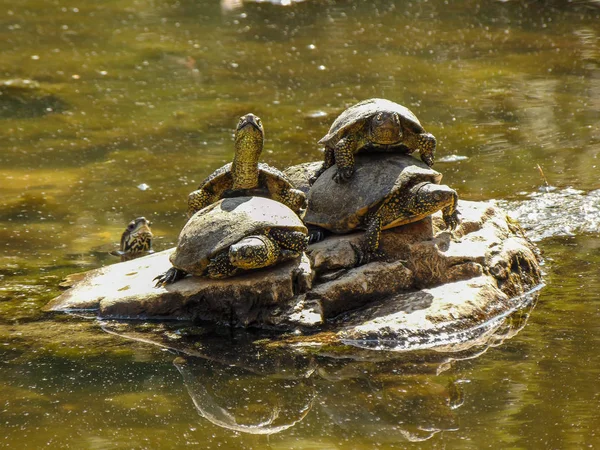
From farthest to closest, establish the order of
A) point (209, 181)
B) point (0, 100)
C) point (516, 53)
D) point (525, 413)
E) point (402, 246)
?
point (516, 53), point (0, 100), point (209, 181), point (402, 246), point (525, 413)

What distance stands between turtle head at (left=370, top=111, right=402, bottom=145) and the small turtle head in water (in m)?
2.55

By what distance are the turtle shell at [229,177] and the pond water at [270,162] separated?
1300 mm

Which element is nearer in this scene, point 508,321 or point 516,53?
point 508,321

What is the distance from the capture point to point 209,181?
6465 mm

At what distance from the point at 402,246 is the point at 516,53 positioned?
28.8 feet

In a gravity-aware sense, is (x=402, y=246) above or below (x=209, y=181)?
below

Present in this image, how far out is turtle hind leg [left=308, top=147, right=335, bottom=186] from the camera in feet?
21.3

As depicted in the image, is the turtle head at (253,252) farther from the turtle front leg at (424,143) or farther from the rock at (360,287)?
the turtle front leg at (424,143)

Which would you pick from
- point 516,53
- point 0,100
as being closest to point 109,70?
point 0,100

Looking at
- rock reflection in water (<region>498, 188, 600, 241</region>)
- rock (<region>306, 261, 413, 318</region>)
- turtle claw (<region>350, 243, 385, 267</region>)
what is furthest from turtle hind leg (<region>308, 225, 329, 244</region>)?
rock reflection in water (<region>498, 188, 600, 241</region>)

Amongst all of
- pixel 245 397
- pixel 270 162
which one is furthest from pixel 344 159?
pixel 270 162

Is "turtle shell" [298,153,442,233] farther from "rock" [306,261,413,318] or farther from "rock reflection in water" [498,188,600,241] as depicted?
"rock reflection in water" [498,188,600,241]

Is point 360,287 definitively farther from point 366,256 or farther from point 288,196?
point 288,196

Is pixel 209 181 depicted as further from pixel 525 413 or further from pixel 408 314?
pixel 525 413
